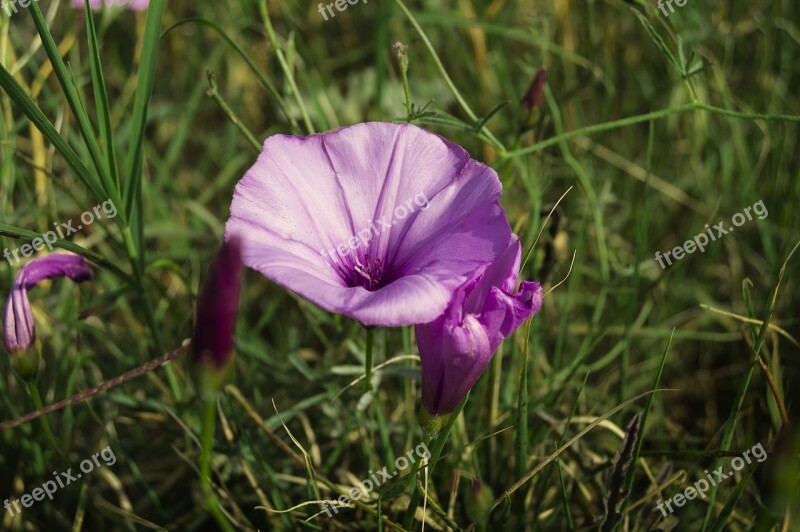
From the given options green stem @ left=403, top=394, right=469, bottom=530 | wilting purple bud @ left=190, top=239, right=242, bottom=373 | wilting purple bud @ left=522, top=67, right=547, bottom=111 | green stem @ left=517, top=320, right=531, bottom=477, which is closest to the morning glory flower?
wilting purple bud @ left=190, top=239, right=242, bottom=373

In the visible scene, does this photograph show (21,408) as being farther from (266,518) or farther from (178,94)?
(178,94)

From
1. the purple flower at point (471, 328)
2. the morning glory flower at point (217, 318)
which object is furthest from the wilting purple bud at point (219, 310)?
the purple flower at point (471, 328)

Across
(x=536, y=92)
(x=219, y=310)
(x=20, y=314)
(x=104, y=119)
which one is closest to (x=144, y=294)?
(x=20, y=314)

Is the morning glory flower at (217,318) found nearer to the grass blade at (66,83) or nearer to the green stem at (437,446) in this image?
the green stem at (437,446)

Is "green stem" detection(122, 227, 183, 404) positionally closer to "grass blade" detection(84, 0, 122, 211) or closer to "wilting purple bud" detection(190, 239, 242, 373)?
"grass blade" detection(84, 0, 122, 211)

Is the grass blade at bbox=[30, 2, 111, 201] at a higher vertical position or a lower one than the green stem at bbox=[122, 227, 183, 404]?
higher

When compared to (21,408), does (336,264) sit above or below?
above

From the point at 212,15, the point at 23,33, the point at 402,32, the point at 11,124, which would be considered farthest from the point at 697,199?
the point at 23,33
